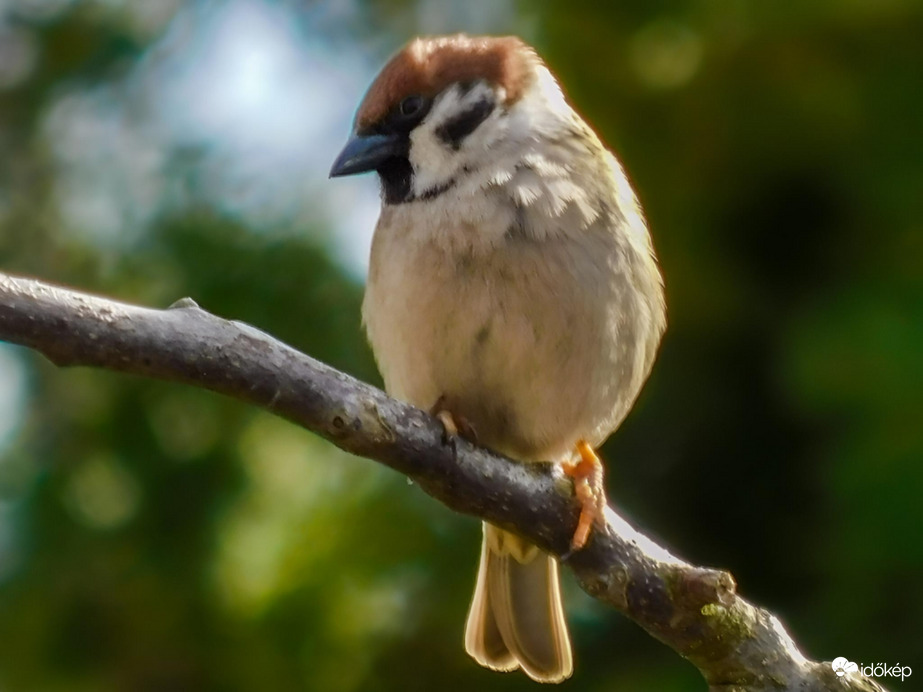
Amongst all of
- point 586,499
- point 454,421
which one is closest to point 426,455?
point 586,499

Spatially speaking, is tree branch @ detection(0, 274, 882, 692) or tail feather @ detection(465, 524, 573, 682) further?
tail feather @ detection(465, 524, 573, 682)

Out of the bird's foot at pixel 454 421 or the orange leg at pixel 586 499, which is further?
the bird's foot at pixel 454 421

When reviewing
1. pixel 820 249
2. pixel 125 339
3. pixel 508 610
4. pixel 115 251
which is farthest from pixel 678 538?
pixel 125 339

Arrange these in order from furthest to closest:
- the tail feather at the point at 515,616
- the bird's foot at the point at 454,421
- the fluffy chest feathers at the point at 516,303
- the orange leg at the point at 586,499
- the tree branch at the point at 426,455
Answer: the tail feather at the point at 515,616 < the fluffy chest feathers at the point at 516,303 < the bird's foot at the point at 454,421 < the orange leg at the point at 586,499 < the tree branch at the point at 426,455

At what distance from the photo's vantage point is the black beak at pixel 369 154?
2.76 metres

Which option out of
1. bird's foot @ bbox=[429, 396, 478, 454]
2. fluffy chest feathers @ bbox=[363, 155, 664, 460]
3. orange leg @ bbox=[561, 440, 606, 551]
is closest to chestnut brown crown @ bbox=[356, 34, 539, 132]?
fluffy chest feathers @ bbox=[363, 155, 664, 460]

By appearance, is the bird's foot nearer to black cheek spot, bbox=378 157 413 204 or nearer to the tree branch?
the tree branch

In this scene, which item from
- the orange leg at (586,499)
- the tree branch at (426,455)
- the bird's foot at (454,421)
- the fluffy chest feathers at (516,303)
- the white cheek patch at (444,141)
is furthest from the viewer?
the white cheek patch at (444,141)

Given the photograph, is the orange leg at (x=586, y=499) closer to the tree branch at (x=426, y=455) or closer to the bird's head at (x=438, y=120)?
the tree branch at (x=426, y=455)

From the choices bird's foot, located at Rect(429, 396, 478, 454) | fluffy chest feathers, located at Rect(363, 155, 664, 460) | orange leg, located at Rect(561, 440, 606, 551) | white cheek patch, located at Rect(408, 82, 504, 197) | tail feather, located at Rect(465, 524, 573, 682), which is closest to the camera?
orange leg, located at Rect(561, 440, 606, 551)

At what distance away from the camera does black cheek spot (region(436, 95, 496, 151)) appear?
2752mm

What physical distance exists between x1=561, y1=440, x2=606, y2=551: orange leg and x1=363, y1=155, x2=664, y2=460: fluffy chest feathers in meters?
0.21

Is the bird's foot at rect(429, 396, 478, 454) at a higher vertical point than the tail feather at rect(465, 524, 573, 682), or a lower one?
higher

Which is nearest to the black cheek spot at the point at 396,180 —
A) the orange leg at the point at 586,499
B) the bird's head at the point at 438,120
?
the bird's head at the point at 438,120
